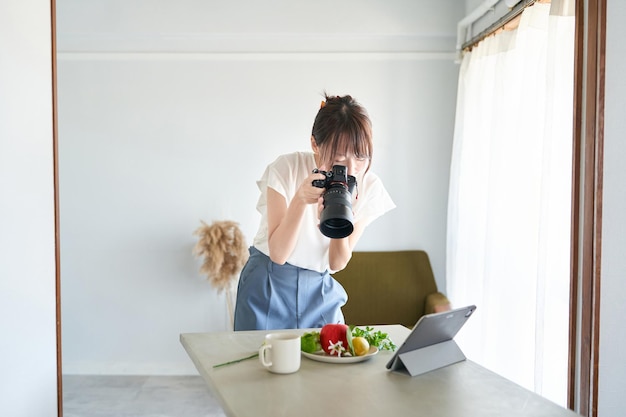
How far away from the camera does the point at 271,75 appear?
3.87 meters

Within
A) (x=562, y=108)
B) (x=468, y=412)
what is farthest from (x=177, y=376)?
(x=468, y=412)

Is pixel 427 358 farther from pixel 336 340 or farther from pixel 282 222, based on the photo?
pixel 282 222

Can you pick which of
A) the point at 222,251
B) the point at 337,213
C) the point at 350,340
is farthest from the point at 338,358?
the point at 222,251

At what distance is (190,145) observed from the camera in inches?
153

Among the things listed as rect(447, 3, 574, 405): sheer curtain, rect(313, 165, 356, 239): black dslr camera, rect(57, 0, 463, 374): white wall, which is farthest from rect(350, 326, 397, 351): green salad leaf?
rect(57, 0, 463, 374): white wall

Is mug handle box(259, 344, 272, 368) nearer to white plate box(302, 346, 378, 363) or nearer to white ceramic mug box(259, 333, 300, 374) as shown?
white ceramic mug box(259, 333, 300, 374)

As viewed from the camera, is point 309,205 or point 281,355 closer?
point 281,355

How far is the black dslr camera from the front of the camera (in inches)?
58.1

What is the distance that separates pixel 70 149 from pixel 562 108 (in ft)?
9.44

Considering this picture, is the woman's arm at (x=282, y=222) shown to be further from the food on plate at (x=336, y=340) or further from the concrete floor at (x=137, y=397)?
the concrete floor at (x=137, y=397)

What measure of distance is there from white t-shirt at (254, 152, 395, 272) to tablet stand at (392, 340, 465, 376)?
24.6 inches

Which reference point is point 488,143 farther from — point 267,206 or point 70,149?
point 70,149

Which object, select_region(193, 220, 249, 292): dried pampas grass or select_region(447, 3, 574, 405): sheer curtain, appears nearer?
select_region(447, 3, 574, 405): sheer curtain

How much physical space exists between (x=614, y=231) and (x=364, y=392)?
120cm
